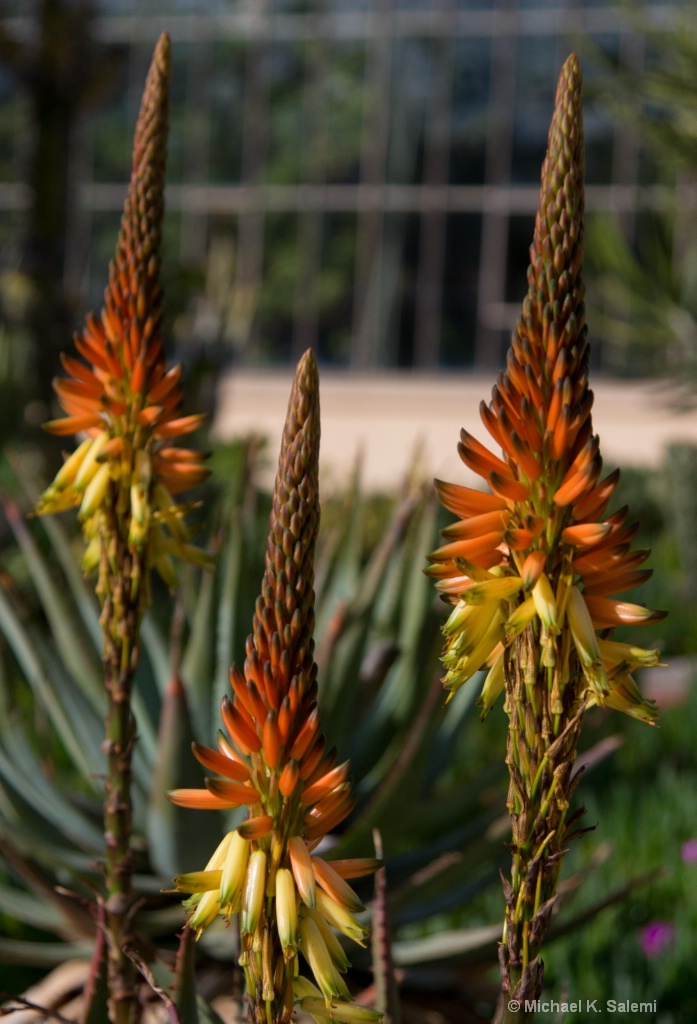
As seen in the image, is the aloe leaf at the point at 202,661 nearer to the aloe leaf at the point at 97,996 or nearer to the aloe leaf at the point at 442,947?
the aloe leaf at the point at 442,947

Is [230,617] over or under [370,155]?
under

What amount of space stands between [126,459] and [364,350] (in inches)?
612

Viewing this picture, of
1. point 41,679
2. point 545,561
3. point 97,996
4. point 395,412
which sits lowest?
point 97,996

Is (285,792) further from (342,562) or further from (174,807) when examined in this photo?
(342,562)

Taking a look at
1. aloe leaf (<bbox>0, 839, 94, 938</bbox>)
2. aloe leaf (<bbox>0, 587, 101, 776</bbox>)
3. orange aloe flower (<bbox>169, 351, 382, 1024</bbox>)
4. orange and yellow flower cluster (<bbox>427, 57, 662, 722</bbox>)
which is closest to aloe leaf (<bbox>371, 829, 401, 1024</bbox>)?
orange aloe flower (<bbox>169, 351, 382, 1024</bbox>)

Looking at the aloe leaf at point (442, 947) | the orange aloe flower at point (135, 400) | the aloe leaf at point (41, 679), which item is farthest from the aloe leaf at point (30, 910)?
the orange aloe flower at point (135, 400)

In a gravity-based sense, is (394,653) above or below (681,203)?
below

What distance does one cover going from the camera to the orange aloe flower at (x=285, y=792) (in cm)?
89

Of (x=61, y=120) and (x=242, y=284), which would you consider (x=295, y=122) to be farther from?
(x=61, y=120)

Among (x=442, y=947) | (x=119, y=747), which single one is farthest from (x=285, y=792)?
(x=442, y=947)

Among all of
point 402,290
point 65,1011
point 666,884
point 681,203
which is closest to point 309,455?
point 65,1011

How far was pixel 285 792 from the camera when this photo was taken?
3.03 ft

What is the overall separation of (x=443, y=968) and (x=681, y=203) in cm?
1251

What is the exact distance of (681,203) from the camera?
1335cm
